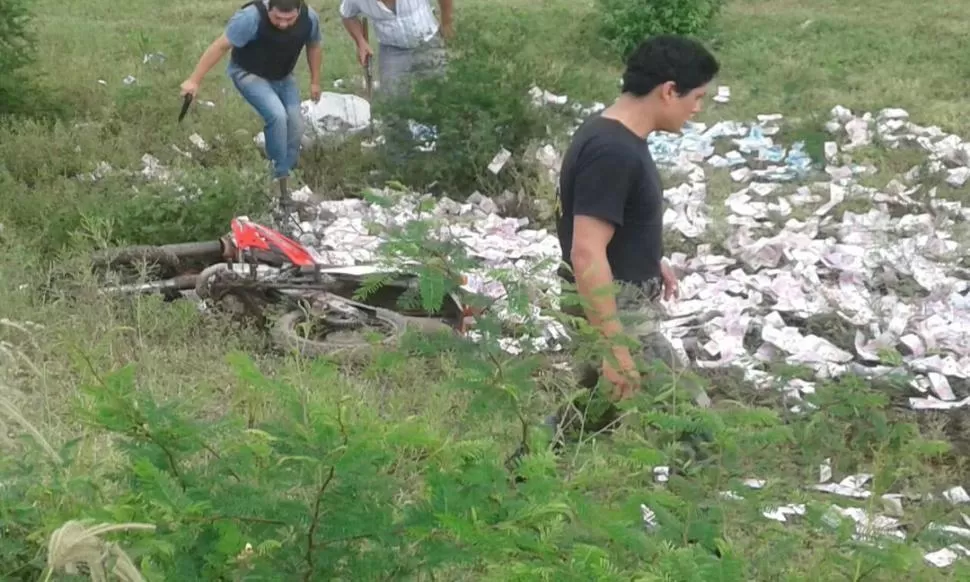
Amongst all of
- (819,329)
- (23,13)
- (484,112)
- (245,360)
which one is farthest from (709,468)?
(23,13)

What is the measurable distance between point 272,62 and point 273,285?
86.9 inches

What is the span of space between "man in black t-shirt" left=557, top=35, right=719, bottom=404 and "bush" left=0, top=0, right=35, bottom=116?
271 inches

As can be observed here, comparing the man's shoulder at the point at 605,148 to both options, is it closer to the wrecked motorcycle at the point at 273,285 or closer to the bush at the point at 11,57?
the wrecked motorcycle at the point at 273,285

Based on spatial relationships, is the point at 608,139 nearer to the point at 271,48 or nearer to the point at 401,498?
the point at 401,498

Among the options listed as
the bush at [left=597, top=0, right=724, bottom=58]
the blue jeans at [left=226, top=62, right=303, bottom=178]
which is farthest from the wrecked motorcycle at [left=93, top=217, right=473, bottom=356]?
the bush at [left=597, top=0, right=724, bottom=58]

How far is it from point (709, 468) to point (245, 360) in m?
1.11

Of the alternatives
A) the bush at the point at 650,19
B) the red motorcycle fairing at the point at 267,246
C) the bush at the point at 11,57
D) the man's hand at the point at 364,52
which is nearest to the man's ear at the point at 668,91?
the red motorcycle fairing at the point at 267,246

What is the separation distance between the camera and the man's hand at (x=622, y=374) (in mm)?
3236

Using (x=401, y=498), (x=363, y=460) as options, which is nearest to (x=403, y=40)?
(x=401, y=498)

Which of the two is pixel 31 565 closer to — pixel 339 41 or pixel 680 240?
pixel 680 240

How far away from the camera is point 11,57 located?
32.0 ft

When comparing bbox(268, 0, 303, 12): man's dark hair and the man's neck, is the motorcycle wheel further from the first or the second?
bbox(268, 0, 303, 12): man's dark hair

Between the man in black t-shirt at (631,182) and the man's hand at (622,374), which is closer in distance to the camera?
the man's hand at (622,374)

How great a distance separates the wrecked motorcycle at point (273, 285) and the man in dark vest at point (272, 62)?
4.92 feet
